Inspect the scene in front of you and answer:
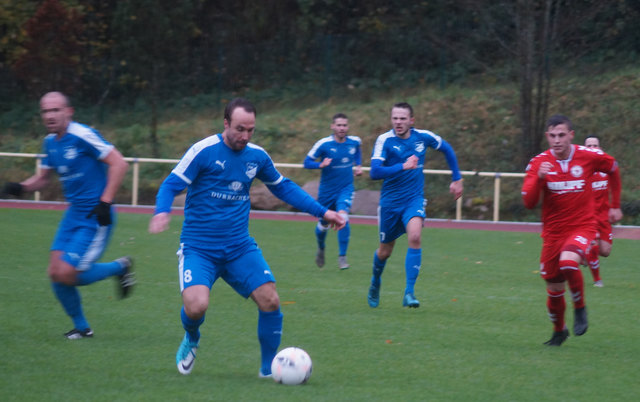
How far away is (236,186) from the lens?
5.62 m

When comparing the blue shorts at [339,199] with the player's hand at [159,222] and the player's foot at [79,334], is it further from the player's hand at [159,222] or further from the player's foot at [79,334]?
the player's hand at [159,222]

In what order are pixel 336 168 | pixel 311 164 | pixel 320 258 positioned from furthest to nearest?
pixel 336 168 < pixel 311 164 < pixel 320 258

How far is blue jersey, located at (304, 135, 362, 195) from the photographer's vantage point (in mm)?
11883

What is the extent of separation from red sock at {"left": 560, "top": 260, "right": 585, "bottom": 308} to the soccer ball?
2.14 metres

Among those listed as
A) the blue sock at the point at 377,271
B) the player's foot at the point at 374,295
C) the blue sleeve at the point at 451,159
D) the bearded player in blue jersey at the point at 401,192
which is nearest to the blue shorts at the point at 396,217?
the bearded player in blue jersey at the point at 401,192

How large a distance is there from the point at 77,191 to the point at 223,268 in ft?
5.50

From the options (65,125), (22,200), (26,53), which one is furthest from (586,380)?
(26,53)

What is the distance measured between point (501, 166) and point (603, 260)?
28.0 feet

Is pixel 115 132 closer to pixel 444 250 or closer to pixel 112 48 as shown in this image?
pixel 112 48

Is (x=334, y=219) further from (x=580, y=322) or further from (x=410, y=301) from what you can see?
(x=410, y=301)

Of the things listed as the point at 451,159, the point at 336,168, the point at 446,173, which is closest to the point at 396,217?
the point at 451,159

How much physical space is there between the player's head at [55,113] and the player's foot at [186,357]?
201cm

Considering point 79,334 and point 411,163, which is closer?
point 79,334

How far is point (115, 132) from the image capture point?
25.8 meters
